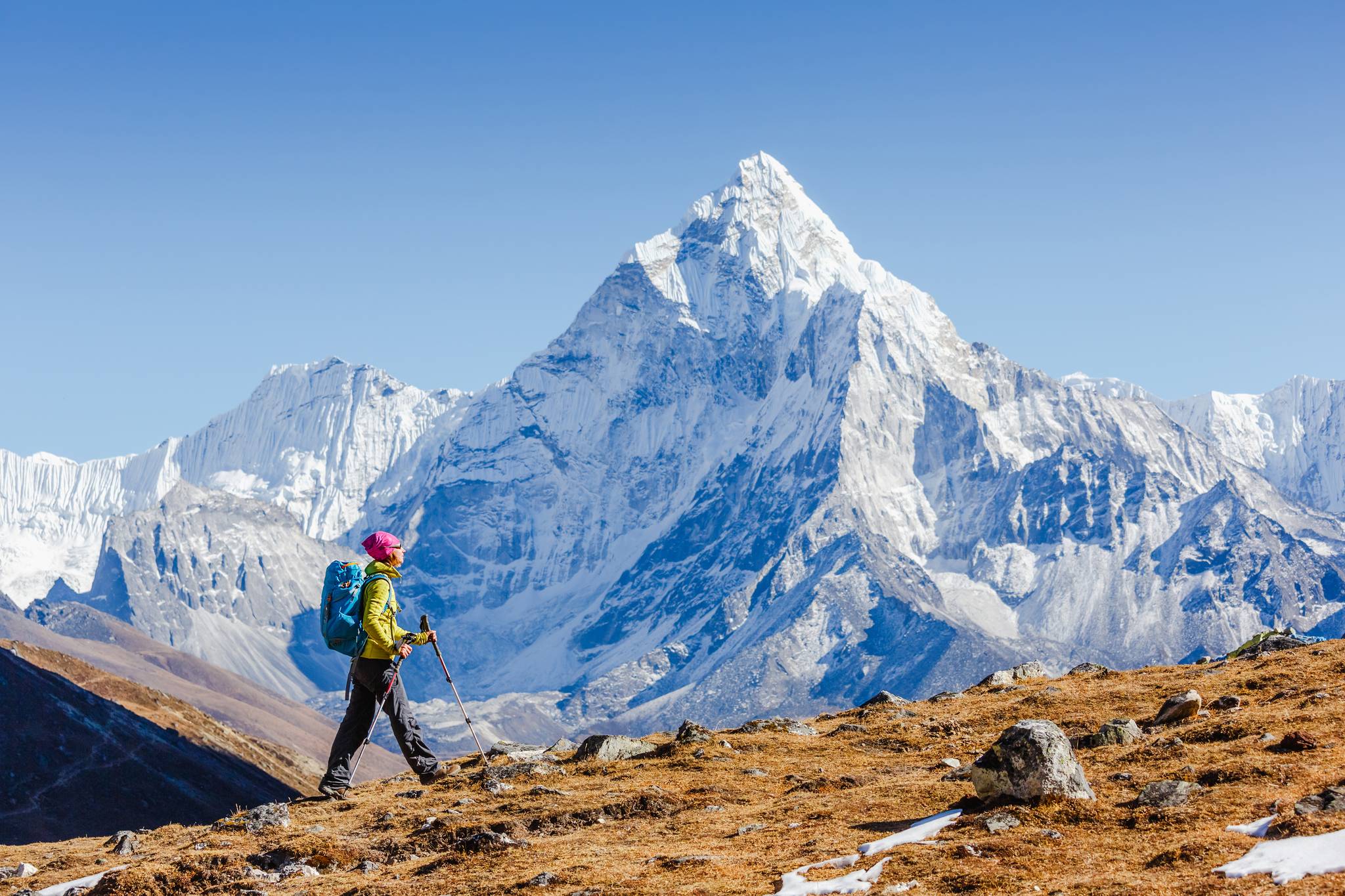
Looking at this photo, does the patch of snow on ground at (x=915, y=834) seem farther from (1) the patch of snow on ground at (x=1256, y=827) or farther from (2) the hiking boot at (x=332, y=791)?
(2) the hiking boot at (x=332, y=791)

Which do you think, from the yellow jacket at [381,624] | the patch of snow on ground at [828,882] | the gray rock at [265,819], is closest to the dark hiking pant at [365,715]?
the yellow jacket at [381,624]

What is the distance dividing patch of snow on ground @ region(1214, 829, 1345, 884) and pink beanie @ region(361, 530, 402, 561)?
1990 cm

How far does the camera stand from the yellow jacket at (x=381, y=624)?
32.1 meters

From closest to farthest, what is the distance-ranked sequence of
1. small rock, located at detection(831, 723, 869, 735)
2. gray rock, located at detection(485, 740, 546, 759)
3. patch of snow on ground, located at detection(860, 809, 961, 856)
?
1. patch of snow on ground, located at detection(860, 809, 961, 856)
2. small rock, located at detection(831, 723, 869, 735)
3. gray rock, located at detection(485, 740, 546, 759)

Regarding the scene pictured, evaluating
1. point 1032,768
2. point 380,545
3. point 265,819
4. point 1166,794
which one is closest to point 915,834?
point 1032,768

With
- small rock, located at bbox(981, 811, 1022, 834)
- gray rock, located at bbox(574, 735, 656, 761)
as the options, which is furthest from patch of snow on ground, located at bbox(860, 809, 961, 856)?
gray rock, located at bbox(574, 735, 656, 761)

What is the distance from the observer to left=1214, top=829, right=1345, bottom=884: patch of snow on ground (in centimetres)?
1994

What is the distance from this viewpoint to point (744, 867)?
80.2 ft

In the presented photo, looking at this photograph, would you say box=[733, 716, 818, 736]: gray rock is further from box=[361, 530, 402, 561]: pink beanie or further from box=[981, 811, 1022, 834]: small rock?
box=[981, 811, 1022, 834]: small rock

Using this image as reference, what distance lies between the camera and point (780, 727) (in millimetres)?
44562

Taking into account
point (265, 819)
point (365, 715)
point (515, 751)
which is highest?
point (365, 715)

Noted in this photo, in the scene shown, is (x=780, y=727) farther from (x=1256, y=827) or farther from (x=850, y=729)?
(x=1256, y=827)

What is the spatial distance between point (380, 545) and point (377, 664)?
291 centimetres

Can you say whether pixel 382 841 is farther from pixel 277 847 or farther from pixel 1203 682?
pixel 1203 682
